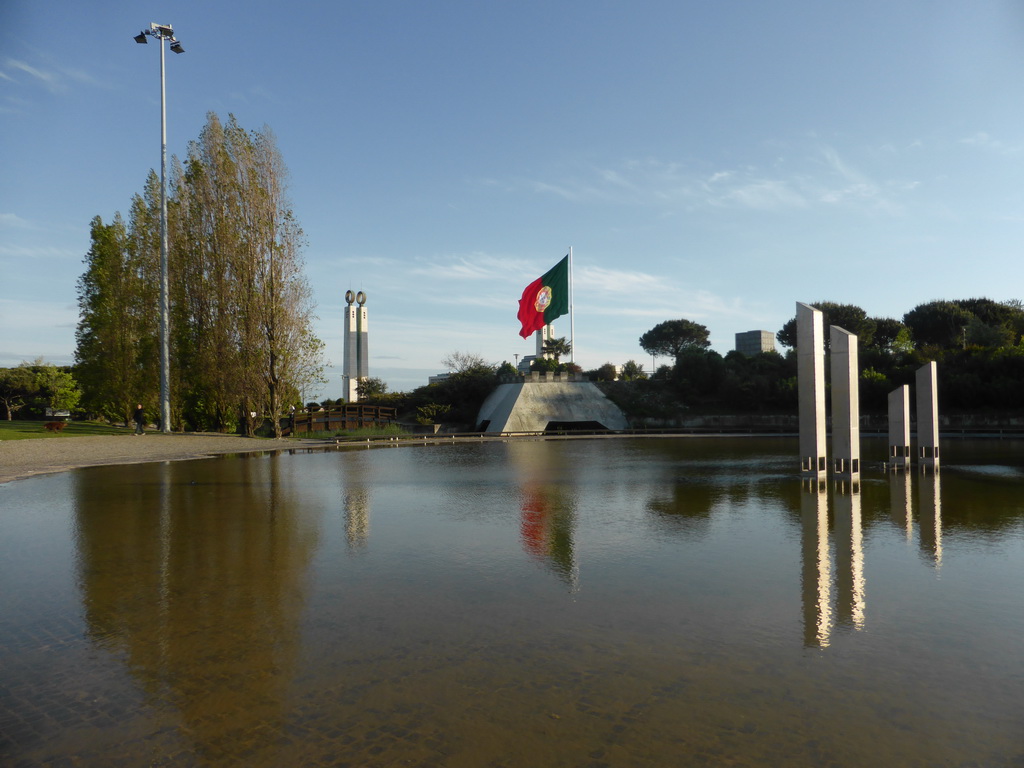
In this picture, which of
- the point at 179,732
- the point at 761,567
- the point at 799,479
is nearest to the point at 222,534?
the point at 179,732

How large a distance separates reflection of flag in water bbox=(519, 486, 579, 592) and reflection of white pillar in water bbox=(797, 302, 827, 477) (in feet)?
25.0

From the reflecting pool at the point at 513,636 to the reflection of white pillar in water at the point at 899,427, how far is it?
8567 mm

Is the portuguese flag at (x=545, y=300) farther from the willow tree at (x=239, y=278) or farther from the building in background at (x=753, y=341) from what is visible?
the building in background at (x=753, y=341)

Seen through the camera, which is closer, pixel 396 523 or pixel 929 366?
pixel 396 523

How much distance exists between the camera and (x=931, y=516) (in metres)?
11.0

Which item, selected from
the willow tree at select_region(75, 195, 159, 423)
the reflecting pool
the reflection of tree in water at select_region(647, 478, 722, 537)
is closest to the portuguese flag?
the willow tree at select_region(75, 195, 159, 423)

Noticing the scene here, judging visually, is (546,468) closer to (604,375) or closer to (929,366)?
(929,366)

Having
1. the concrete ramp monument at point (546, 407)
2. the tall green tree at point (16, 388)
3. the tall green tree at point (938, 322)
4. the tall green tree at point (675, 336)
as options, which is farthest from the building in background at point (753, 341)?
the tall green tree at point (16, 388)

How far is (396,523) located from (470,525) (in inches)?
48.7

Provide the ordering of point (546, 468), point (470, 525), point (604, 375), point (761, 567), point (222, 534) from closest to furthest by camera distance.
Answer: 1. point (761, 567)
2. point (222, 534)
3. point (470, 525)
4. point (546, 468)
5. point (604, 375)

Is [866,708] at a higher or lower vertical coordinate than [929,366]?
lower

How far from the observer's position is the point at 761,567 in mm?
7590

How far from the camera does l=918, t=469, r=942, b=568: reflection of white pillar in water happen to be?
8.42 metres

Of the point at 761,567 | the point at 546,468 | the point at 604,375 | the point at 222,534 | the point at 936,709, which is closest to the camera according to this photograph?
the point at 936,709
